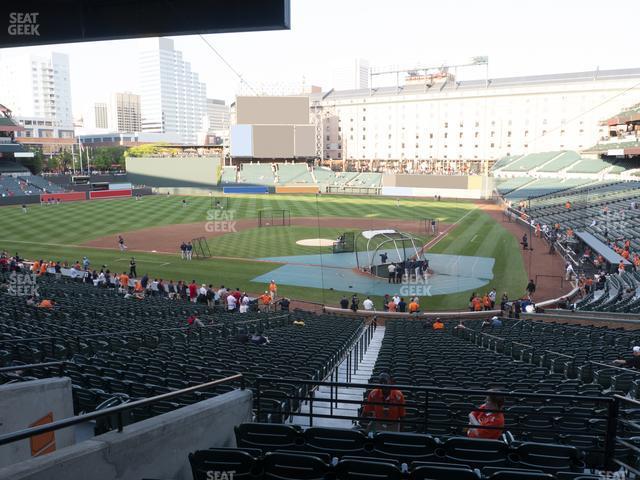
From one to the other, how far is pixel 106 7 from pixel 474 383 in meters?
7.62

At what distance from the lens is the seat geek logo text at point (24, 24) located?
6.69 metres

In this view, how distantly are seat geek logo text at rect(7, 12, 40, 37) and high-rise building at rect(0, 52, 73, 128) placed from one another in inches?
7524

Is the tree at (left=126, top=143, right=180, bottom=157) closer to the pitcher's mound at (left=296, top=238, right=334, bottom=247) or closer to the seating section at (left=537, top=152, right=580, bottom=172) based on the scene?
the seating section at (left=537, top=152, right=580, bottom=172)

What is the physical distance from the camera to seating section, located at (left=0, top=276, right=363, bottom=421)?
7410 mm

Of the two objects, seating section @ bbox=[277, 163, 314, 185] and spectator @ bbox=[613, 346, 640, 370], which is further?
seating section @ bbox=[277, 163, 314, 185]

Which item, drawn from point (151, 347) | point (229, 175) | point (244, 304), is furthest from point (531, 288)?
point (229, 175)

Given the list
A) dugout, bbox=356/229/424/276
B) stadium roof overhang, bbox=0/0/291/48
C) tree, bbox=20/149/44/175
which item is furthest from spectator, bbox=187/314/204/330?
tree, bbox=20/149/44/175

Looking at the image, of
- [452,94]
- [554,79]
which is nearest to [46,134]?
[452,94]

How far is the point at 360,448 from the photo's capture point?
490cm

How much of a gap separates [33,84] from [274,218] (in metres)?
165

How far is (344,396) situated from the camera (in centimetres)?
947

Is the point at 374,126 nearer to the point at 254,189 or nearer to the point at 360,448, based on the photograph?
the point at 254,189

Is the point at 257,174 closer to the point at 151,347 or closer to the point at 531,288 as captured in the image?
the point at 531,288

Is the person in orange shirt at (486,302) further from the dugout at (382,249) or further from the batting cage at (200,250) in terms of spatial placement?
the batting cage at (200,250)
